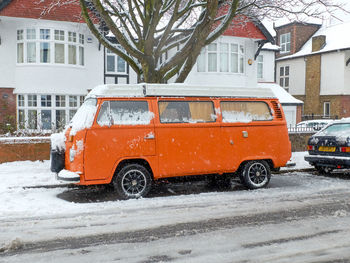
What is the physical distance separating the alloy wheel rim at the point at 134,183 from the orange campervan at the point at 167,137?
0.02 meters

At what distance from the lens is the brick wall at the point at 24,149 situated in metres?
11.4

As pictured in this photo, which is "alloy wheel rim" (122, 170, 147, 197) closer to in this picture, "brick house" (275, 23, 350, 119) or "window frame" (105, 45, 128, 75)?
"window frame" (105, 45, 128, 75)

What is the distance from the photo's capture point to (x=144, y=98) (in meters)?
7.66

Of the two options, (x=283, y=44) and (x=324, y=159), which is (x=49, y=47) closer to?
(x=324, y=159)

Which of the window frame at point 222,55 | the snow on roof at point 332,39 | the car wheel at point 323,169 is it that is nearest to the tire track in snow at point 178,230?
the car wheel at point 323,169

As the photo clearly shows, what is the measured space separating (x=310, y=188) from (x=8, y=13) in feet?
47.6

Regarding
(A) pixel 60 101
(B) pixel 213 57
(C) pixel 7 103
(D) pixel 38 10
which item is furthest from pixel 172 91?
(B) pixel 213 57

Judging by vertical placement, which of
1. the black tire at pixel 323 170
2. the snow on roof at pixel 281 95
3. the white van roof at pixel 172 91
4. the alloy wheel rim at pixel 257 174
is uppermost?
the snow on roof at pixel 281 95

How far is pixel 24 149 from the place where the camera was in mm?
11656

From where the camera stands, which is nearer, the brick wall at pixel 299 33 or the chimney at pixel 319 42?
the chimney at pixel 319 42

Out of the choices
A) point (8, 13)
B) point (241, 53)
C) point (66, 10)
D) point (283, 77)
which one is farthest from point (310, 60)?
point (8, 13)

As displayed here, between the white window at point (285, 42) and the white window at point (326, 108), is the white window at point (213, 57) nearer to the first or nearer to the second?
the white window at point (326, 108)

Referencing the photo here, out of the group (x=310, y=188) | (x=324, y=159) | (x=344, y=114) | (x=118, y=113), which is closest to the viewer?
(x=118, y=113)

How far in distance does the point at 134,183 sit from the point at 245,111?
3.13 metres
